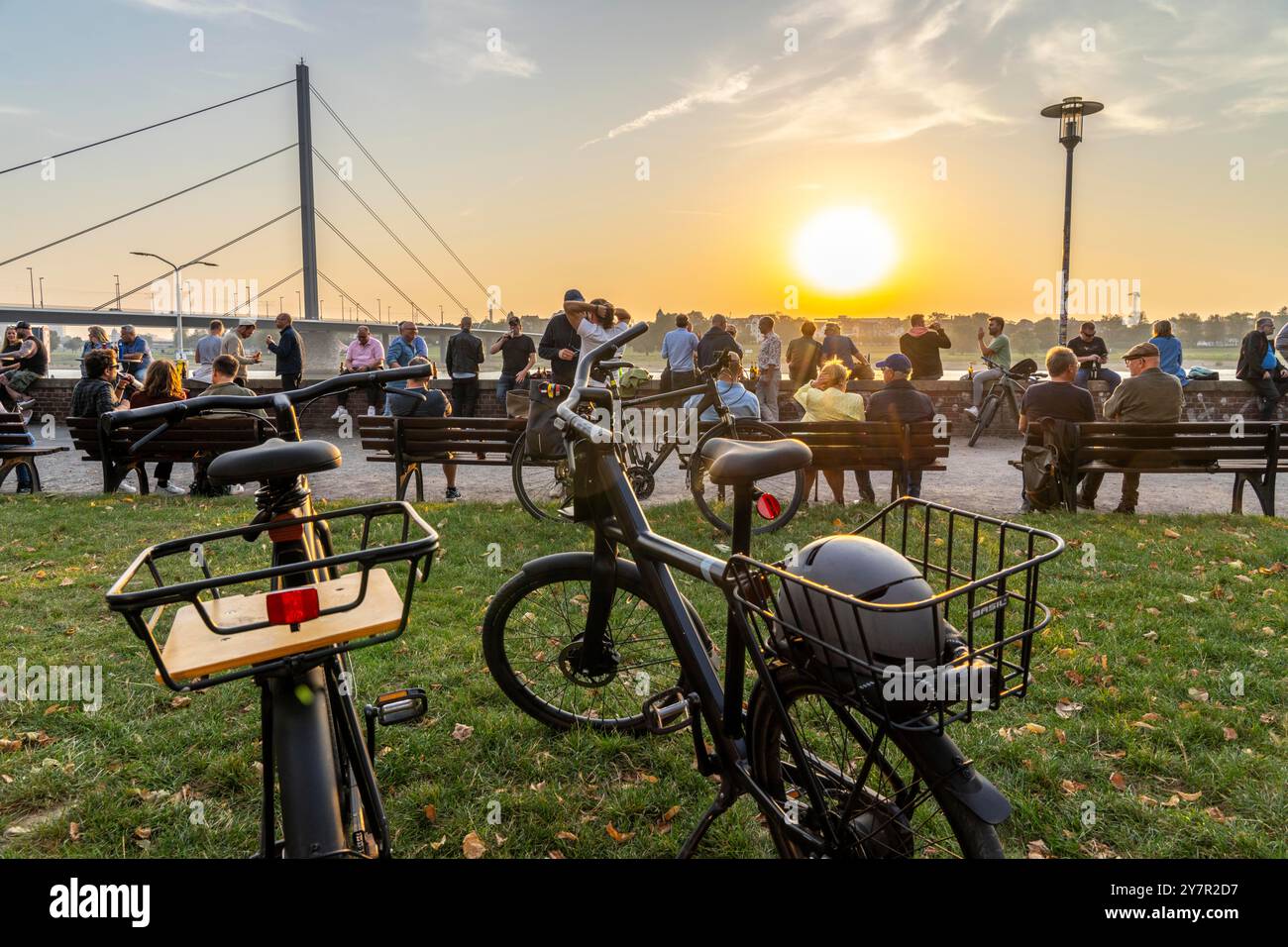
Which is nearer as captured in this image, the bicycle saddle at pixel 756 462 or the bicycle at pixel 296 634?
the bicycle at pixel 296 634

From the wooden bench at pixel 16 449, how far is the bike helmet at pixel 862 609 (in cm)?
944

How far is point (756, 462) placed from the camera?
1975mm

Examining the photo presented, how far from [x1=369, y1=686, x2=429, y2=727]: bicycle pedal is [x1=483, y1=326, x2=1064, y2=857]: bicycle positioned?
73 centimetres

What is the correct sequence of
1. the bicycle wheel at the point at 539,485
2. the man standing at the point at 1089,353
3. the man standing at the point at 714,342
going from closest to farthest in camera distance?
1. the bicycle wheel at the point at 539,485
2. the man standing at the point at 714,342
3. the man standing at the point at 1089,353

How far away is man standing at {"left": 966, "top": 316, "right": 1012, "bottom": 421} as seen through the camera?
44.6 feet

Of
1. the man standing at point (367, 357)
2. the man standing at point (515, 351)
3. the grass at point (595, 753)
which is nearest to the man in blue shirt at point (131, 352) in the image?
the man standing at point (367, 357)

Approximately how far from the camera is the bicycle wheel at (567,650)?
307 centimetres

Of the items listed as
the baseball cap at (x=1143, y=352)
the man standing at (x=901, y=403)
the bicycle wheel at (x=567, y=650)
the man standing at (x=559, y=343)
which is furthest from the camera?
the man standing at (x=559, y=343)

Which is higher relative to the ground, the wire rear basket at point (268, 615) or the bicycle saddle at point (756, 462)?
the bicycle saddle at point (756, 462)

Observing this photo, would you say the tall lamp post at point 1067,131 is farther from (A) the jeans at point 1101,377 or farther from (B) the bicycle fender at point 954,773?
(B) the bicycle fender at point 954,773

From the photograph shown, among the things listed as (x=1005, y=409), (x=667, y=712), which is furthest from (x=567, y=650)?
(x=1005, y=409)
